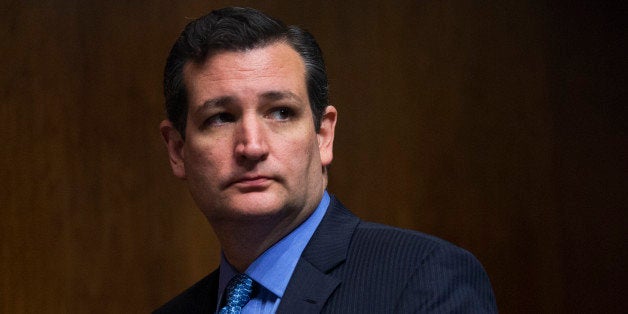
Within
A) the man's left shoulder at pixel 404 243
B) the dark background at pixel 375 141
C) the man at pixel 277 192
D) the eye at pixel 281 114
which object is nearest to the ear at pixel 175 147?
the man at pixel 277 192

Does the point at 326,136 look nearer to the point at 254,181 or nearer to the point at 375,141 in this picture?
the point at 254,181

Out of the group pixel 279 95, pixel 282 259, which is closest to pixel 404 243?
pixel 282 259

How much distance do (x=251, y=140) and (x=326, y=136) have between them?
24 cm

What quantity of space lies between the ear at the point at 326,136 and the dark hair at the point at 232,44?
0.02m

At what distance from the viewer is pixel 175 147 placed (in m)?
1.70

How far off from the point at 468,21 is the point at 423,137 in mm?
304

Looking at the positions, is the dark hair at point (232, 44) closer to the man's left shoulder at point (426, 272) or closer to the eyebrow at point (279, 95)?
the eyebrow at point (279, 95)

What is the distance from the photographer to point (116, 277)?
231 centimetres

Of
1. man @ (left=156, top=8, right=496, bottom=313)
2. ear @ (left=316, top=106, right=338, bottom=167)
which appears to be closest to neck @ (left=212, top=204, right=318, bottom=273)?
man @ (left=156, top=8, right=496, bottom=313)

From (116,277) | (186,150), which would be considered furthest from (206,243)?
(186,150)

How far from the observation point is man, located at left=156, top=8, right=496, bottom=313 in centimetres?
142

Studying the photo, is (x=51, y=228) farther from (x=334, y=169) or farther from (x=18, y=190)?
(x=334, y=169)

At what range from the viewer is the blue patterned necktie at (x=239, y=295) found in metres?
1.56

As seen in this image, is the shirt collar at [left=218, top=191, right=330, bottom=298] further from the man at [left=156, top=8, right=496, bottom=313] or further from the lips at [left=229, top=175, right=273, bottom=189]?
the lips at [left=229, top=175, right=273, bottom=189]
